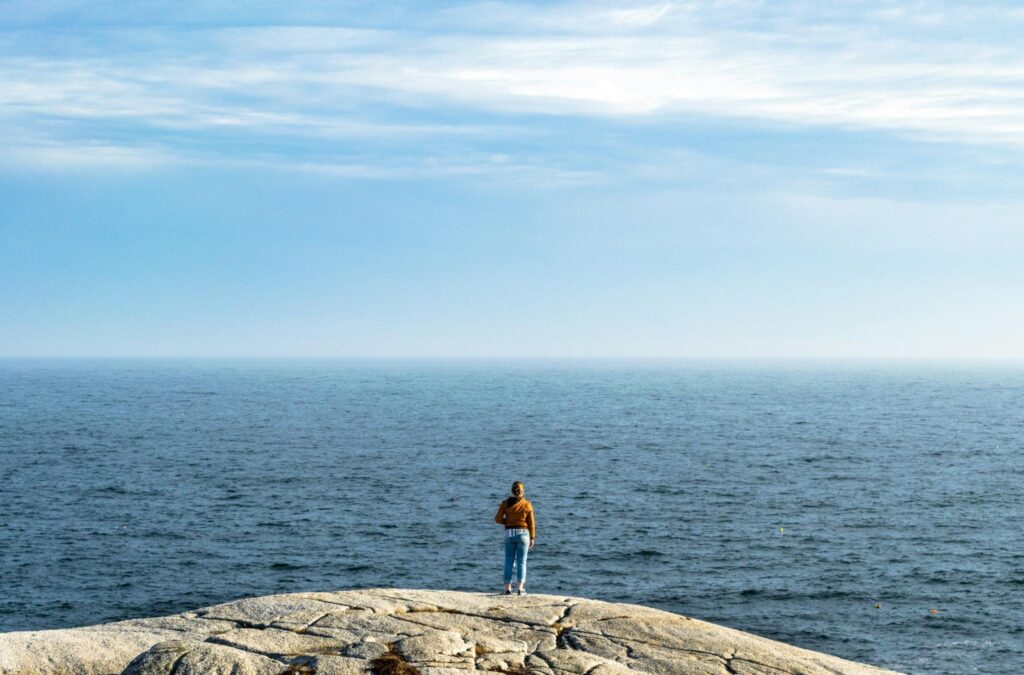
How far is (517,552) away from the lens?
24.5 m

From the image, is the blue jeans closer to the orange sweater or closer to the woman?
the woman

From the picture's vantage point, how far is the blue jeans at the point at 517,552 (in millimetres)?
24328

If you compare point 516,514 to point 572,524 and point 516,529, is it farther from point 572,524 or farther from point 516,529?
point 572,524

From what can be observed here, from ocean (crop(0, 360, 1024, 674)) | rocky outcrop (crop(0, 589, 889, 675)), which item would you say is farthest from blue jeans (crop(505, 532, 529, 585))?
ocean (crop(0, 360, 1024, 674))

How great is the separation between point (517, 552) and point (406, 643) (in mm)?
6853

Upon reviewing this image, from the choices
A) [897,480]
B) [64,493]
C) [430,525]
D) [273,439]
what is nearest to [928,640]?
[430,525]

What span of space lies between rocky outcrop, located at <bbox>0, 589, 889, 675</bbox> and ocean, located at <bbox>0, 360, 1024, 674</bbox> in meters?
22.5

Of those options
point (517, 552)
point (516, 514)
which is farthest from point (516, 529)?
point (517, 552)

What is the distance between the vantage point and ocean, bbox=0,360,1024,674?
44688 millimetres

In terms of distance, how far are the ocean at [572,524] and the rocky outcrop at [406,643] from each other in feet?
73.8

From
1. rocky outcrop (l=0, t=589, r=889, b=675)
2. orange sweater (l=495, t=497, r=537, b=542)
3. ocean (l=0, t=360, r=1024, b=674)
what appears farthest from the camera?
ocean (l=0, t=360, r=1024, b=674)

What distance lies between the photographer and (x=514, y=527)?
24250 mm

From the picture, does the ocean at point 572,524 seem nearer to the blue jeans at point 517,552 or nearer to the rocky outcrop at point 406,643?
the blue jeans at point 517,552

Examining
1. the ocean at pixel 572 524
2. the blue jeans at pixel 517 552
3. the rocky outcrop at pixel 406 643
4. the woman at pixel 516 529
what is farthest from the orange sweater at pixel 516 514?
the ocean at pixel 572 524
